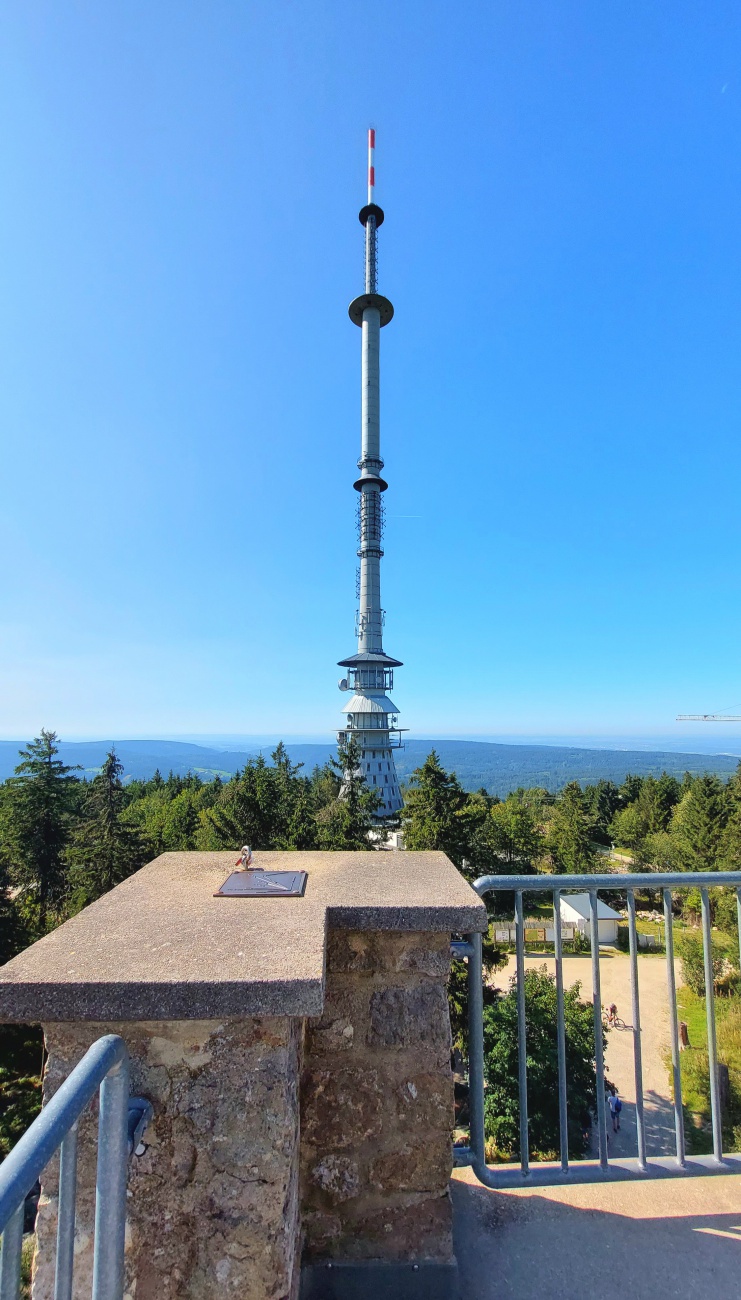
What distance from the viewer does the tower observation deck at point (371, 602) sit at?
133 feet

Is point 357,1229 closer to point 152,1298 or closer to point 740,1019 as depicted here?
point 152,1298

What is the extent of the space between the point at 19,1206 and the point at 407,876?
1.80 meters

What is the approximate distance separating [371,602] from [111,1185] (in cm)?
4208

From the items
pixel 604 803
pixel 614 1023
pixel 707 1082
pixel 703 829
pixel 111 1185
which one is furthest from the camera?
pixel 604 803

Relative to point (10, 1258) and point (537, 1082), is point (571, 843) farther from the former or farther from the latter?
point (10, 1258)

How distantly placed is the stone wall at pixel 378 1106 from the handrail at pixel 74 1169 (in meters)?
0.83

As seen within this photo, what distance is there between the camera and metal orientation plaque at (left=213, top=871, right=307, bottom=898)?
87.0 inches

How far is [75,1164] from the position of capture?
1.06 meters

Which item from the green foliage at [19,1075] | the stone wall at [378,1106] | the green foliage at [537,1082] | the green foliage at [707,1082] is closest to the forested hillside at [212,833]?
the green foliage at [19,1075]

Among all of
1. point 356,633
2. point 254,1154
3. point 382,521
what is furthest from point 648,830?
point 254,1154

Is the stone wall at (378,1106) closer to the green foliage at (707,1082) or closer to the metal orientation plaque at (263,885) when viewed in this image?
the metal orientation plaque at (263,885)

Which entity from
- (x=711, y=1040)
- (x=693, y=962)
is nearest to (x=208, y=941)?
(x=711, y=1040)

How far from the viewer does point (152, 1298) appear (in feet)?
5.05

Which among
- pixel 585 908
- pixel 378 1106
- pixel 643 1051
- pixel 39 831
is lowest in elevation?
pixel 585 908
